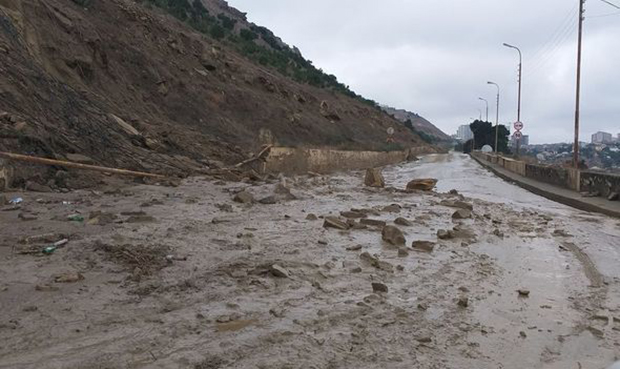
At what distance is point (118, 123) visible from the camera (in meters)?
18.8

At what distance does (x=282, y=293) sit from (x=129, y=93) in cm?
2222

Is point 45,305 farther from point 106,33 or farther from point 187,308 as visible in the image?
point 106,33

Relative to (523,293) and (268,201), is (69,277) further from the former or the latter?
(268,201)

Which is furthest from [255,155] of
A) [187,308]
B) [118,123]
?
[187,308]

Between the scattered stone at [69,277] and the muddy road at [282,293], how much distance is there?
0.02 metres

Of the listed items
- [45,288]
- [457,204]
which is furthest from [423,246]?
[457,204]

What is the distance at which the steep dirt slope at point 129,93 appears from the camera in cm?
1514

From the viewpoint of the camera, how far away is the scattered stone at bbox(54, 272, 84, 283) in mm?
5848

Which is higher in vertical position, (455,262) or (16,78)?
(16,78)

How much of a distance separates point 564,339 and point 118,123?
1643 centimetres

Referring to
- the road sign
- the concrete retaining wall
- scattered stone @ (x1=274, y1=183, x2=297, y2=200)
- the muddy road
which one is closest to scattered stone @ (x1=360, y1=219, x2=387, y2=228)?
the muddy road

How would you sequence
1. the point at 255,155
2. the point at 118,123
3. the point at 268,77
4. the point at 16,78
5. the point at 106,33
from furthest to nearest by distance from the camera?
the point at 268,77 → the point at 106,33 → the point at 255,155 → the point at 118,123 → the point at 16,78

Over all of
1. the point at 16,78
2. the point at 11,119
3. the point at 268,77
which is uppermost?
the point at 268,77

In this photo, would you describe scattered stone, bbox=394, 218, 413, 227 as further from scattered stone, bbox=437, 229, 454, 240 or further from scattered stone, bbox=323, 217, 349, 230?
scattered stone, bbox=323, 217, 349, 230
